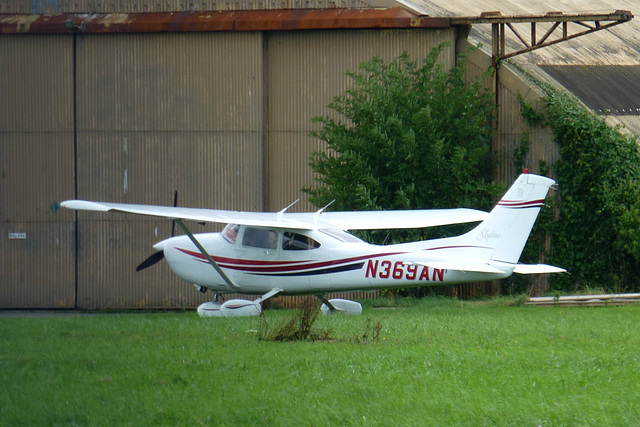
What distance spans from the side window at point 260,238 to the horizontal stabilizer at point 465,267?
313cm

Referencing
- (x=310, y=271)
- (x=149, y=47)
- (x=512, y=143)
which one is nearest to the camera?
(x=310, y=271)

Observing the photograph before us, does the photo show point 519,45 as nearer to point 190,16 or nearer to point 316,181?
point 316,181

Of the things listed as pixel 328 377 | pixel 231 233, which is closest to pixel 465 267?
pixel 231 233

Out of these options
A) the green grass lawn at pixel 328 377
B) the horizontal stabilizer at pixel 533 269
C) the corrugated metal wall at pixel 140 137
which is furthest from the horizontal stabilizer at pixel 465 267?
the corrugated metal wall at pixel 140 137

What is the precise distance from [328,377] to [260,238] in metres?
8.76

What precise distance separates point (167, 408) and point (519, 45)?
75.9 ft

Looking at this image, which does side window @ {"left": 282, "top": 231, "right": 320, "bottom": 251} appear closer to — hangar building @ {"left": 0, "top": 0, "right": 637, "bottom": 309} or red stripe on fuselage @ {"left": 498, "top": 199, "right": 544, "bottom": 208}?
red stripe on fuselage @ {"left": 498, "top": 199, "right": 544, "bottom": 208}

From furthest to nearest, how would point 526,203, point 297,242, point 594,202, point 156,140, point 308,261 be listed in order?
point 156,140 < point 594,202 < point 297,242 < point 308,261 < point 526,203

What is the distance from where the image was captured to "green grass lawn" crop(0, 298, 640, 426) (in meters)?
7.49

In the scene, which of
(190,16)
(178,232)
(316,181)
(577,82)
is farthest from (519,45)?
(178,232)

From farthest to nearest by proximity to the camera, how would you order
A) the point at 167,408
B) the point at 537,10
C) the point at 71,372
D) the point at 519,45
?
the point at 537,10 → the point at 519,45 → the point at 71,372 → the point at 167,408

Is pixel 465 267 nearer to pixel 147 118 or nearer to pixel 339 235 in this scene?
pixel 339 235

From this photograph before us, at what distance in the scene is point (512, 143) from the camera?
941 inches

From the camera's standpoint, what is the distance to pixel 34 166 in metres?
25.8
